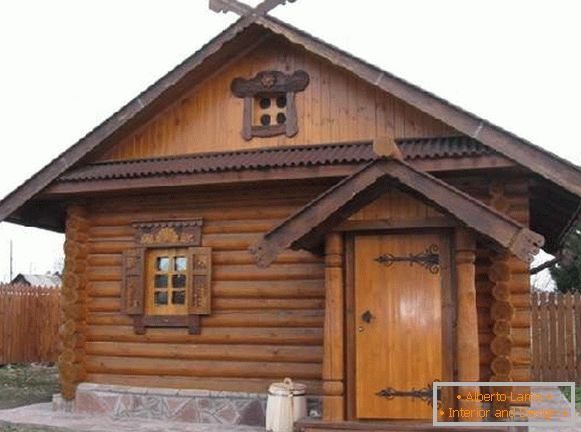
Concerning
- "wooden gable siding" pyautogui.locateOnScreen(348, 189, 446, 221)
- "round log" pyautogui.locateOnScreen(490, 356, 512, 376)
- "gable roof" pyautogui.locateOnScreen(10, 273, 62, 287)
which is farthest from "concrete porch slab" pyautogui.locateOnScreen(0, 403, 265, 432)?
"gable roof" pyautogui.locateOnScreen(10, 273, 62, 287)

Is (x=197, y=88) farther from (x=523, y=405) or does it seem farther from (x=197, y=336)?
(x=523, y=405)

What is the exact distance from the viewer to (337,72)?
421 inches

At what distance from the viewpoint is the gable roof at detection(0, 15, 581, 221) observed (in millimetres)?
9008

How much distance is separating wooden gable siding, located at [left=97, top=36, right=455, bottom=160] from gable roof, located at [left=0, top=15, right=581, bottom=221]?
0.80ft

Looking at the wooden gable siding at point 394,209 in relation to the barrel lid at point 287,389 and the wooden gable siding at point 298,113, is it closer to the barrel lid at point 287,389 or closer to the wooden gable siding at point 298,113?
the wooden gable siding at point 298,113

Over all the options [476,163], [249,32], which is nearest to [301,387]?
[476,163]

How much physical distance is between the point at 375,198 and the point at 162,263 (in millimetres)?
4016

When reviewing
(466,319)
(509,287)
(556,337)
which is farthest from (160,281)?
(556,337)

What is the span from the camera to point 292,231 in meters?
8.27

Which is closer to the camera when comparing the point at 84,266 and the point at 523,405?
the point at 523,405

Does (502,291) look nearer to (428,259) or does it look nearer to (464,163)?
(428,259)

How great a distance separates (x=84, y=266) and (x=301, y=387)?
423 centimetres

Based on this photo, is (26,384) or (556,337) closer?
(556,337)

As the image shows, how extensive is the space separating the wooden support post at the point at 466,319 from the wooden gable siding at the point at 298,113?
2.32 m
